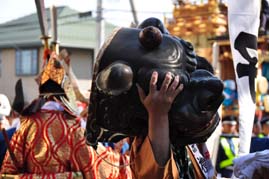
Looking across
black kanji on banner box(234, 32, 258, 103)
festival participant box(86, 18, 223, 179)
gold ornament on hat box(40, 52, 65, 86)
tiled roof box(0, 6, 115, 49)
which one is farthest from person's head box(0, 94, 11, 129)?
tiled roof box(0, 6, 115, 49)

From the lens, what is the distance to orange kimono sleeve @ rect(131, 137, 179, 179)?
5.04 feet

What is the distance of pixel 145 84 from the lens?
1542 mm

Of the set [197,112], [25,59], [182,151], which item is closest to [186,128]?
[197,112]

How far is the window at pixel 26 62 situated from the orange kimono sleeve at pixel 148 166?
22.2 m

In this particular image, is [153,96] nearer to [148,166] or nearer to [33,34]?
[148,166]

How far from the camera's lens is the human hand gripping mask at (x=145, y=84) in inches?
60.8

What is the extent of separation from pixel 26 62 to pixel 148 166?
2294cm

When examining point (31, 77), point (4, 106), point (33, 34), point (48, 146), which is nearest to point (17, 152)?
point (48, 146)

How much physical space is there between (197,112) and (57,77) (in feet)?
7.13

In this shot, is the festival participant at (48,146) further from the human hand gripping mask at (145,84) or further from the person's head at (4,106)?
the person's head at (4,106)

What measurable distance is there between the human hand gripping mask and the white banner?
107cm

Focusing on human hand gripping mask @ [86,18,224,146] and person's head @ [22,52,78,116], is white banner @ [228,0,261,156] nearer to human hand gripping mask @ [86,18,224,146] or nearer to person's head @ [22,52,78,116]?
human hand gripping mask @ [86,18,224,146]

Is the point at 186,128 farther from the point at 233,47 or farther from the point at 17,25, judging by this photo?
the point at 17,25

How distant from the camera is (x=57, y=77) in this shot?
3605 millimetres
